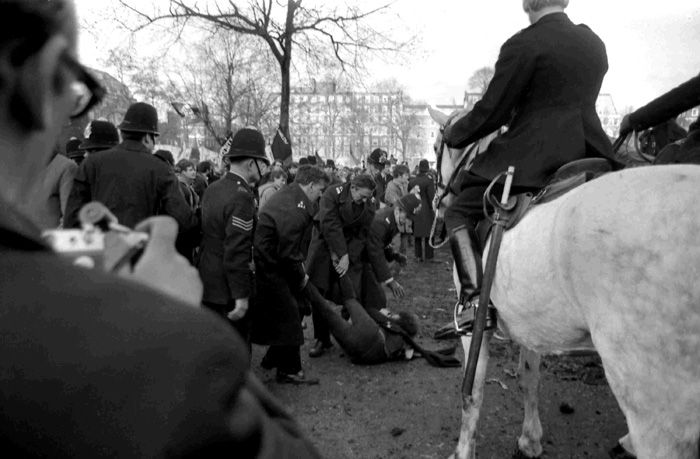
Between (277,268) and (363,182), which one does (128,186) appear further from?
(363,182)

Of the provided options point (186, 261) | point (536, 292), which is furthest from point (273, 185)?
point (186, 261)

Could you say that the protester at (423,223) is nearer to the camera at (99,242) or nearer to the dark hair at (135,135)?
the dark hair at (135,135)

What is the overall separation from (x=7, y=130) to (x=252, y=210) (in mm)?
4361

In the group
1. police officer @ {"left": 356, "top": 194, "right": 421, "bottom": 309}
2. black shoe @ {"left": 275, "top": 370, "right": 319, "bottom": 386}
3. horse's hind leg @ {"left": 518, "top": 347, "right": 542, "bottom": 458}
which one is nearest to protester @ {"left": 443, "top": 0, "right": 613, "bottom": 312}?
horse's hind leg @ {"left": 518, "top": 347, "right": 542, "bottom": 458}

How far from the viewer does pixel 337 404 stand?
587cm

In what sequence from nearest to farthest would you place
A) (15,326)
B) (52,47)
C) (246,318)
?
(15,326) → (52,47) → (246,318)

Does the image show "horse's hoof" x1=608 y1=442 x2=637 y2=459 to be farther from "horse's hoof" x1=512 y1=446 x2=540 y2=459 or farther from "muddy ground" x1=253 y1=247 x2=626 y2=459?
"horse's hoof" x1=512 y1=446 x2=540 y2=459

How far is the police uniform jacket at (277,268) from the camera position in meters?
6.05

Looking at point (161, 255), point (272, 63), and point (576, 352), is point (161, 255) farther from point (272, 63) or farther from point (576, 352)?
point (272, 63)

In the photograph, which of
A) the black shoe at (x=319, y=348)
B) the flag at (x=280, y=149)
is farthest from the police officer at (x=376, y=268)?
the flag at (x=280, y=149)

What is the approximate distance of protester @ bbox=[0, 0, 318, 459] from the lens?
2.34 feet

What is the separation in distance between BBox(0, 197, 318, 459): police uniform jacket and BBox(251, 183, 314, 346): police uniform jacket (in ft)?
17.2

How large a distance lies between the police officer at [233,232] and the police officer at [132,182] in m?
0.26

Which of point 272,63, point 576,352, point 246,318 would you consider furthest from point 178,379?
point 272,63
